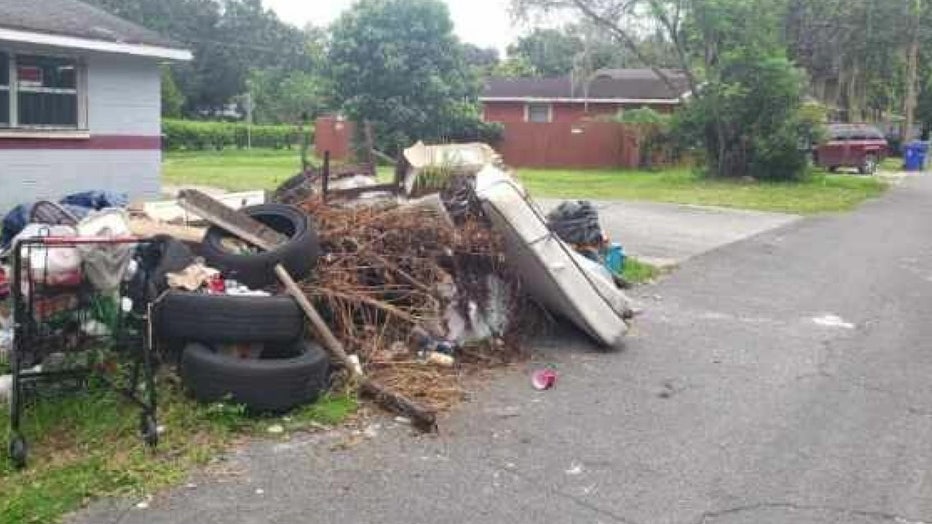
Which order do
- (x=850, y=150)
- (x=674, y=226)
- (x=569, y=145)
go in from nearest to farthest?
(x=674, y=226) < (x=850, y=150) < (x=569, y=145)

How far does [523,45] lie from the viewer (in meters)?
76.2

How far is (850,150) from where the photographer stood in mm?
36375

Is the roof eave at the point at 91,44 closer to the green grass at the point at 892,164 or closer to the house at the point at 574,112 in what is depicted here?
the house at the point at 574,112

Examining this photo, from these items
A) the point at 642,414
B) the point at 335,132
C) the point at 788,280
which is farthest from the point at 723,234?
the point at 335,132

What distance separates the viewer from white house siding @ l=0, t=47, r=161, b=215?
47.9ft

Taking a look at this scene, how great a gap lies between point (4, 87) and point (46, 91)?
2.23ft

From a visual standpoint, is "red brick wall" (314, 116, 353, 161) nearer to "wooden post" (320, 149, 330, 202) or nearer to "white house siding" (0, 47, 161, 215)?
"white house siding" (0, 47, 161, 215)

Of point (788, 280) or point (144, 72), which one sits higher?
point (144, 72)

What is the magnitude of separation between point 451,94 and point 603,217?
1498 cm

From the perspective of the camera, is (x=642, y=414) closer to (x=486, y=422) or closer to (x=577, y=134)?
(x=486, y=422)

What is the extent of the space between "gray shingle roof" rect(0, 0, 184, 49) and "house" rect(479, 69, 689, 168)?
805 inches

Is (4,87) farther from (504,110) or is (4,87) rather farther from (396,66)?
(504,110)

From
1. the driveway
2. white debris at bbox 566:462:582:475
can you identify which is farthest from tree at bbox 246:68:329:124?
white debris at bbox 566:462:582:475

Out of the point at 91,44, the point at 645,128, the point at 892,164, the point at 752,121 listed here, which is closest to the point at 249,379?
the point at 91,44
